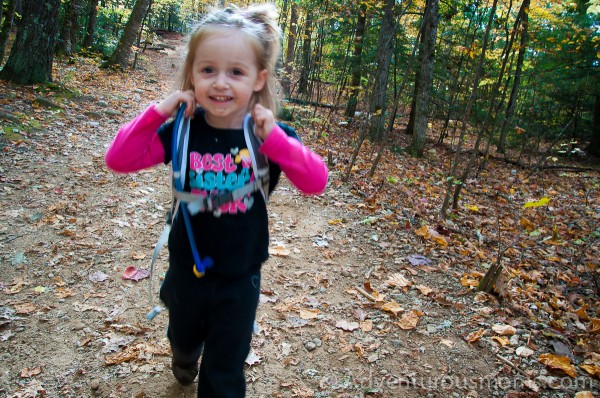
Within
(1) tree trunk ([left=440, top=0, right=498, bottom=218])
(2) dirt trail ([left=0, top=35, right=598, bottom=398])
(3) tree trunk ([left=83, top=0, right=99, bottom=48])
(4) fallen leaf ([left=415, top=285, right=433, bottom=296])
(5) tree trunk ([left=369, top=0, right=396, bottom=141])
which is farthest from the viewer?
(3) tree trunk ([left=83, top=0, right=99, bottom=48])

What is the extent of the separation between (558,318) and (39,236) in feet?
17.3

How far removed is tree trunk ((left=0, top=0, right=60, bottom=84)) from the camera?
7.94 meters

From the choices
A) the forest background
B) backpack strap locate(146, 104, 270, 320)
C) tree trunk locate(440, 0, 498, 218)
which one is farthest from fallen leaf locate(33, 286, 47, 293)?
tree trunk locate(440, 0, 498, 218)

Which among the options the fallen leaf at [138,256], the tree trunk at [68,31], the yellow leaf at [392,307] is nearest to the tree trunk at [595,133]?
the yellow leaf at [392,307]

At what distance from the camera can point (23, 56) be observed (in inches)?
321

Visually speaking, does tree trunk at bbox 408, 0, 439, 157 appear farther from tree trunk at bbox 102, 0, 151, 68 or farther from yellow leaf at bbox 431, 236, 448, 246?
tree trunk at bbox 102, 0, 151, 68

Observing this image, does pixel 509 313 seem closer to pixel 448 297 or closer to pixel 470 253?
pixel 448 297

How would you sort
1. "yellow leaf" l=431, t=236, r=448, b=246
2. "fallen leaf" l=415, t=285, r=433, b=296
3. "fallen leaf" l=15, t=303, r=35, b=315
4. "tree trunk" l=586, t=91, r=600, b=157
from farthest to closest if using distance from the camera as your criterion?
"tree trunk" l=586, t=91, r=600, b=157 → "yellow leaf" l=431, t=236, r=448, b=246 → "fallen leaf" l=415, t=285, r=433, b=296 → "fallen leaf" l=15, t=303, r=35, b=315

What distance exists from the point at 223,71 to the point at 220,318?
3.88 ft

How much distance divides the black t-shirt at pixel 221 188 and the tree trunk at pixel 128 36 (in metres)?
14.9

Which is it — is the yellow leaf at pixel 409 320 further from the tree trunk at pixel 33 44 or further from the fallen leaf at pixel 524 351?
the tree trunk at pixel 33 44

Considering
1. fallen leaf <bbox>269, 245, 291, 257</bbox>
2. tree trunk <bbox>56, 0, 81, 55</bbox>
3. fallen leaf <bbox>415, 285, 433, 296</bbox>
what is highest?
tree trunk <bbox>56, 0, 81, 55</bbox>

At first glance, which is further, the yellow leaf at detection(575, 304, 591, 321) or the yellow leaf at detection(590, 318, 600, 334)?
the yellow leaf at detection(575, 304, 591, 321)

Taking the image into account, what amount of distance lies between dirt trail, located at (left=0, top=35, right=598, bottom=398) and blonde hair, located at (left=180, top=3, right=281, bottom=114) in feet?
6.51
